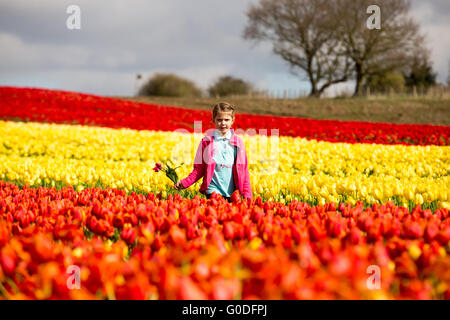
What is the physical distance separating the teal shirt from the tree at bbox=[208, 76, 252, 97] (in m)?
40.1

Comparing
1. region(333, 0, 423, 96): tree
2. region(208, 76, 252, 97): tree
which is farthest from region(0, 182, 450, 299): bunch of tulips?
region(208, 76, 252, 97): tree

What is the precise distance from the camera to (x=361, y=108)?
96.8 feet

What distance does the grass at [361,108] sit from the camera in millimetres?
26200

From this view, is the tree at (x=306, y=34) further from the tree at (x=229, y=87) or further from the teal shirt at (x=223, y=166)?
the teal shirt at (x=223, y=166)

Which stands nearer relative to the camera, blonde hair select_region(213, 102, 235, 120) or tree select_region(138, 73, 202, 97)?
blonde hair select_region(213, 102, 235, 120)

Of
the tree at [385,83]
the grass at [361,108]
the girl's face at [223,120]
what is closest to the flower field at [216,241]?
the girl's face at [223,120]

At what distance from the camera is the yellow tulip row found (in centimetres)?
445

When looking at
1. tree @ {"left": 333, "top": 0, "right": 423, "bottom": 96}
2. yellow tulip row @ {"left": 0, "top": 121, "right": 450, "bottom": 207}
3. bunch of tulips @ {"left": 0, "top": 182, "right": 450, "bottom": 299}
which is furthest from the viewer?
tree @ {"left": 333, "top": 0, "right": 423, "bottom": 96}

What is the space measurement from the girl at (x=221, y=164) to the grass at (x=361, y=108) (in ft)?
76.2

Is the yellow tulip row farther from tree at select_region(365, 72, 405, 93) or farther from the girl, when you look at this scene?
tree at select_region(365, 72, 405, 93)

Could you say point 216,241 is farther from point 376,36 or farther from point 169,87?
point 169,87

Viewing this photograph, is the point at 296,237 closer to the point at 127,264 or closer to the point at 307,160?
the point at 127,264

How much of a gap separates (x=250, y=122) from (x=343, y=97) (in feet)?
71.9
